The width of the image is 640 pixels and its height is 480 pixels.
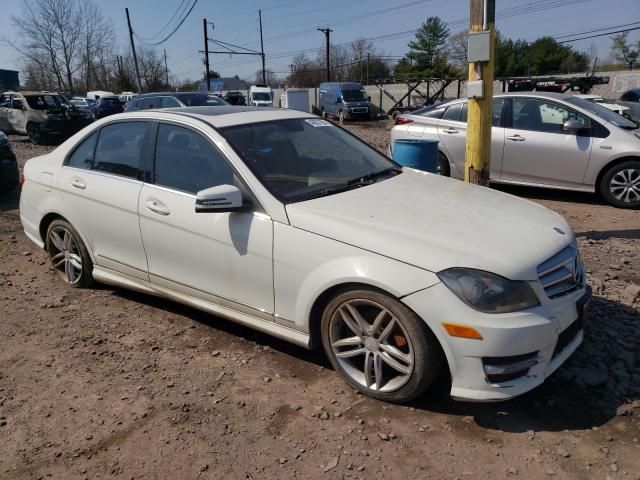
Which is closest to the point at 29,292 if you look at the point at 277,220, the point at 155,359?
the point at 155,359

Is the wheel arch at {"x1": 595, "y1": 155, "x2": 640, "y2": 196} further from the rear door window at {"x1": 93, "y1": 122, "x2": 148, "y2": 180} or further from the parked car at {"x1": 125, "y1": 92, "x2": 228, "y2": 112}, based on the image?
the parked car at {"x1": 125, "y1": 92, "x2": 228, "y2": 112}

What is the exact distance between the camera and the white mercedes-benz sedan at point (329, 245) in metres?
2.69

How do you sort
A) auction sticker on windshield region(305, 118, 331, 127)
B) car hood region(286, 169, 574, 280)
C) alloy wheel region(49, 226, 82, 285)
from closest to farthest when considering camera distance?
1. car hood region(286, 169, 574, 280)
2. auction sticker on windshield region(305, 118, 331, 127)
3. alloy wheel region(49, 226, 82, 285)

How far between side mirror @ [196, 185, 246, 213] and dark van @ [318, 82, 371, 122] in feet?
94.0

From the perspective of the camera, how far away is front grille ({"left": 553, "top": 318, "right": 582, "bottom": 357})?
9.29 ft

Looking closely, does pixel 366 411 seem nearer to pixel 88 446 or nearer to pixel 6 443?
pixel 88 446

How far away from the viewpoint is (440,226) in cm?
299

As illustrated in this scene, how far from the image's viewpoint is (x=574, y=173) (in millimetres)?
7410

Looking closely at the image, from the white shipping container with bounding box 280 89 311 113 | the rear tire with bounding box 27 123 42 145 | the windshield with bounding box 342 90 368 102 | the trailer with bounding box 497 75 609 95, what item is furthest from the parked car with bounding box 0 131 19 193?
the white shipping container with bounding box 280 89 311 113

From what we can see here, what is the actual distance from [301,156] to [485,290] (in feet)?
5.53

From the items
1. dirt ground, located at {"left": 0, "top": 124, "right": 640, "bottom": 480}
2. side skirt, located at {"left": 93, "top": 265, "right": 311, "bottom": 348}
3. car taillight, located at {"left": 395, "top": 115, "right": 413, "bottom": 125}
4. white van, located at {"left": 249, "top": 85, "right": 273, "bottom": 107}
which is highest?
white van, located at {"left": 249, "top": 85, "right": 273, "bottom": 107}

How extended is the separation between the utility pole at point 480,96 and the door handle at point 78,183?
3827mm

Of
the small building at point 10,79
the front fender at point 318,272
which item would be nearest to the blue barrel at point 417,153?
the front fender at point 318,272

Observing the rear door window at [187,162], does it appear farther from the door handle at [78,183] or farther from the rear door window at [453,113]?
the rear door window at [453,113]
